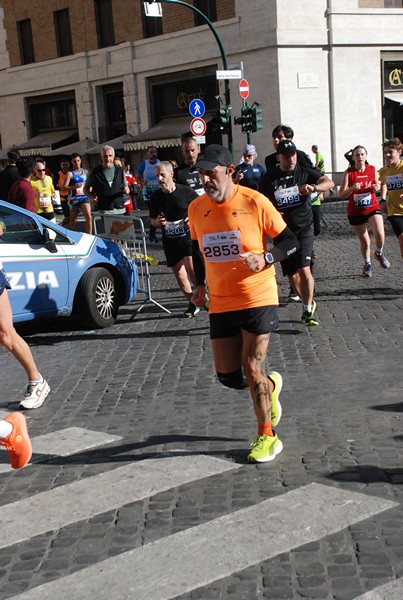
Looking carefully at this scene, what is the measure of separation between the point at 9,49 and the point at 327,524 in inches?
1567

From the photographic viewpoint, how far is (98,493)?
16.5 feet

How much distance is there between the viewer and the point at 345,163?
105ft

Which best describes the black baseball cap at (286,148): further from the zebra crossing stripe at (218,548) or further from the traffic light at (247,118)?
the traffic light at (247,118)

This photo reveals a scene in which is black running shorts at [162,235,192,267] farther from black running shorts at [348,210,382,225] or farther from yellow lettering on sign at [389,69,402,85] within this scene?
yellow lettering on sign at [389,69,402,85]

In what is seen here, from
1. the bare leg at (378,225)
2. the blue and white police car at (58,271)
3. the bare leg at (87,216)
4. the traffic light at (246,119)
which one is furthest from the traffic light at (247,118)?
the blue and white police car at (58,271)

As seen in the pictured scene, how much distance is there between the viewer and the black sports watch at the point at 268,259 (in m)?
5.37

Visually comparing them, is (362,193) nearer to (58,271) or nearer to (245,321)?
(58,271)

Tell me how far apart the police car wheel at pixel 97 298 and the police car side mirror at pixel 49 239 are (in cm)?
62

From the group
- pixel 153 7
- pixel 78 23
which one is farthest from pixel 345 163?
pixel 78 23

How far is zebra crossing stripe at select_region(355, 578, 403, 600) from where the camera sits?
3631 mm

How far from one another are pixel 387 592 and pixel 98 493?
6.32 feet

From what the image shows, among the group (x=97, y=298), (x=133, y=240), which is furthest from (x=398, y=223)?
(x=97, y=298)

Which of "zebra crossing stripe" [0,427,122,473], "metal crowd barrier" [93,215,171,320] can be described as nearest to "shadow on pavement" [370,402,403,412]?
"zebra crossing stripe" [0,427,122,473]

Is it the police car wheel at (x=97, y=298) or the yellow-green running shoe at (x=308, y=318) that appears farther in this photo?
the police car wheel at (x=97, y=298)
